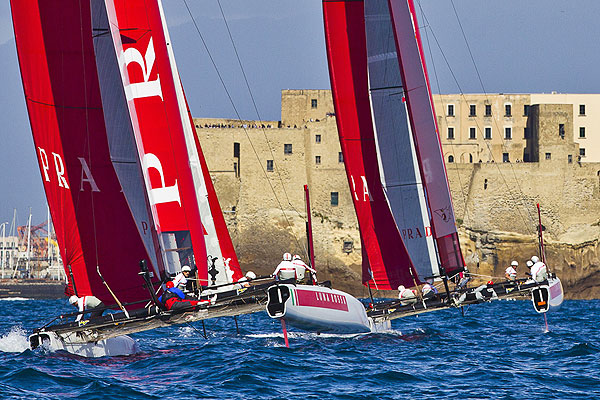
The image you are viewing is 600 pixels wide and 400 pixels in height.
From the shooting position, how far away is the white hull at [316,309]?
1361 centimetres

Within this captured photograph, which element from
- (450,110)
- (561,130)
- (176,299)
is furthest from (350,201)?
(176,299)

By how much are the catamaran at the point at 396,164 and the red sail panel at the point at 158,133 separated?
3.53 metres

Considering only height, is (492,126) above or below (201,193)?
above

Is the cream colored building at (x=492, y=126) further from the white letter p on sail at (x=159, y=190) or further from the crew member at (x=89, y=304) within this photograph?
the crew member at (x=89, y=304)

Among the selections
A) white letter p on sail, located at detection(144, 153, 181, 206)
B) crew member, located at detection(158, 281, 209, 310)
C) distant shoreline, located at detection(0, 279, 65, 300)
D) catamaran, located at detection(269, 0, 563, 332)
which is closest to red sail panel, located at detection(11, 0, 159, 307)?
white letter p on sail, located at detection(144, 153, 181, 206)

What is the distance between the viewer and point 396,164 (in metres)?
20.2

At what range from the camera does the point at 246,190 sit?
52625mm

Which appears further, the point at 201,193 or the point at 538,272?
the point at 538,272

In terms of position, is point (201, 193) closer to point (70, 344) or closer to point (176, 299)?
point (176, 299)

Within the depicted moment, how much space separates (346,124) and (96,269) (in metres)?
7.55

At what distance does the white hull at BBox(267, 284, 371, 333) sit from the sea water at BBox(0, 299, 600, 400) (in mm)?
340

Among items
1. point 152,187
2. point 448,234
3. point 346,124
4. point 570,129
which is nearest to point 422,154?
point 448,234

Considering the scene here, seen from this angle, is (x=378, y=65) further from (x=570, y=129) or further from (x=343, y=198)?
(x=570, y=129)

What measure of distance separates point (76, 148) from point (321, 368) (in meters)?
5.19
